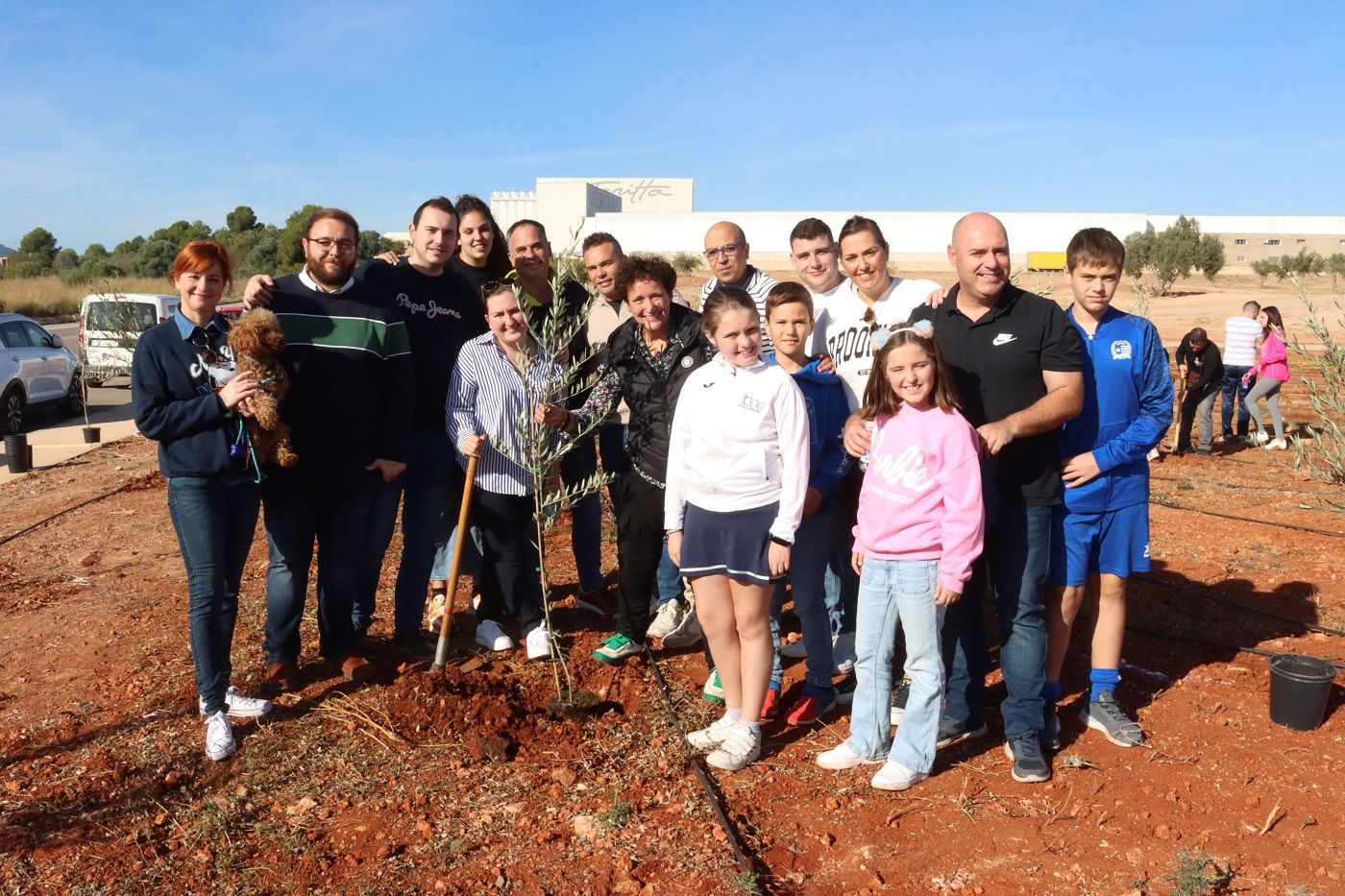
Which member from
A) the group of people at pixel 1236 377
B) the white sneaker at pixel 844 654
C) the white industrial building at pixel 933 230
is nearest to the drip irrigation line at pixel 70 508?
the white sneaker at pixel 844 654

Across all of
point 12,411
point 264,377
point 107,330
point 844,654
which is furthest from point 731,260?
point 12,411

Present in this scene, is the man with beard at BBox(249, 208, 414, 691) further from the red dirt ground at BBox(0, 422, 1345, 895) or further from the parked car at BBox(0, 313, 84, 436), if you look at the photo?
the parked car at BBox(0, 313, 84, 436)

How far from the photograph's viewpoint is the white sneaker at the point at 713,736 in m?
3.95

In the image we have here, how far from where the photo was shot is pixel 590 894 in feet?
10.1

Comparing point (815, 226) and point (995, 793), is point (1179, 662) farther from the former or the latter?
point (815, 226)

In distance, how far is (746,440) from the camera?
361 cm

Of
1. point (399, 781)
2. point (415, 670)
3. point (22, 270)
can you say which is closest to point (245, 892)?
point (399, 781)

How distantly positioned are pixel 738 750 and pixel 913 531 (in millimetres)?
1162

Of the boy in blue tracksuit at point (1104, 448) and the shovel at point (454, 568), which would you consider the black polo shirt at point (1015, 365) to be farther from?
the shovel at point (454, 568)

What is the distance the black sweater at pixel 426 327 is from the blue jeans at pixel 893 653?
2394mm

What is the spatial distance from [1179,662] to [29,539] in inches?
334

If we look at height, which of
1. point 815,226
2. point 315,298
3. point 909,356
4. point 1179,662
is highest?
point 815,226

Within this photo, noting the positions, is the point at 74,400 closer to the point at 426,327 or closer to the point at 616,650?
the point at 426,327

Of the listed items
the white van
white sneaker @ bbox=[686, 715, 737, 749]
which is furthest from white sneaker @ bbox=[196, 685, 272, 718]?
the white van
